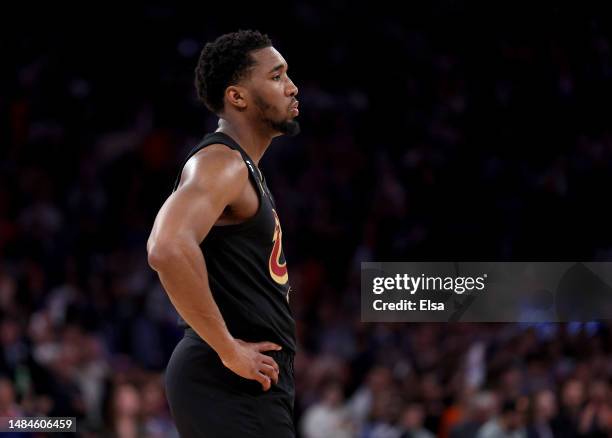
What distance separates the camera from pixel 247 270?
2709mm

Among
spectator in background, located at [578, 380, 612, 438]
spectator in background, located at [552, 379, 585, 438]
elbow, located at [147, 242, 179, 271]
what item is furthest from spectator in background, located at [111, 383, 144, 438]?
elbow, located at [147, 242, 179, 271]

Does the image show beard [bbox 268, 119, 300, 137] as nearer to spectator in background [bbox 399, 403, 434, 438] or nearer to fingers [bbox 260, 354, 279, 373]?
fingers [bbox 260, 354, 279, 373]

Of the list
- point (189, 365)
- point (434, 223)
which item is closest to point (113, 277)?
point (434, 223)

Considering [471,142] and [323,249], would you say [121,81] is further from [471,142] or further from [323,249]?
[471,142]

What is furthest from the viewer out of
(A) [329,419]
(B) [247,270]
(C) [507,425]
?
(A) [329,419]

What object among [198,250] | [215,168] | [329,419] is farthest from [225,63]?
[329,419]

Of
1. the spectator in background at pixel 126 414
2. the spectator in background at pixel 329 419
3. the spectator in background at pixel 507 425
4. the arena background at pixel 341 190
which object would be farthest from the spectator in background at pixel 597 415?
the spectator in background at pixel 126 414

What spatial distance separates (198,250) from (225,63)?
2.25 feet

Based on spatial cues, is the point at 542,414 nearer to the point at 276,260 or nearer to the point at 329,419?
the point at 329,419

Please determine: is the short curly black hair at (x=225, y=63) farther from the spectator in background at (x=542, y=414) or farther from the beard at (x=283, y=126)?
the spectator in background at (x=542, y=414)

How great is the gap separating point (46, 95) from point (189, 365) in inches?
277

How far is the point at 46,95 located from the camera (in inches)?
364

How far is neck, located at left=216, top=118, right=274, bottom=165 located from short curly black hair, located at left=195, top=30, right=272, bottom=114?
0.28 feet

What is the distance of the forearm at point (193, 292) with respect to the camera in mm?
2469
